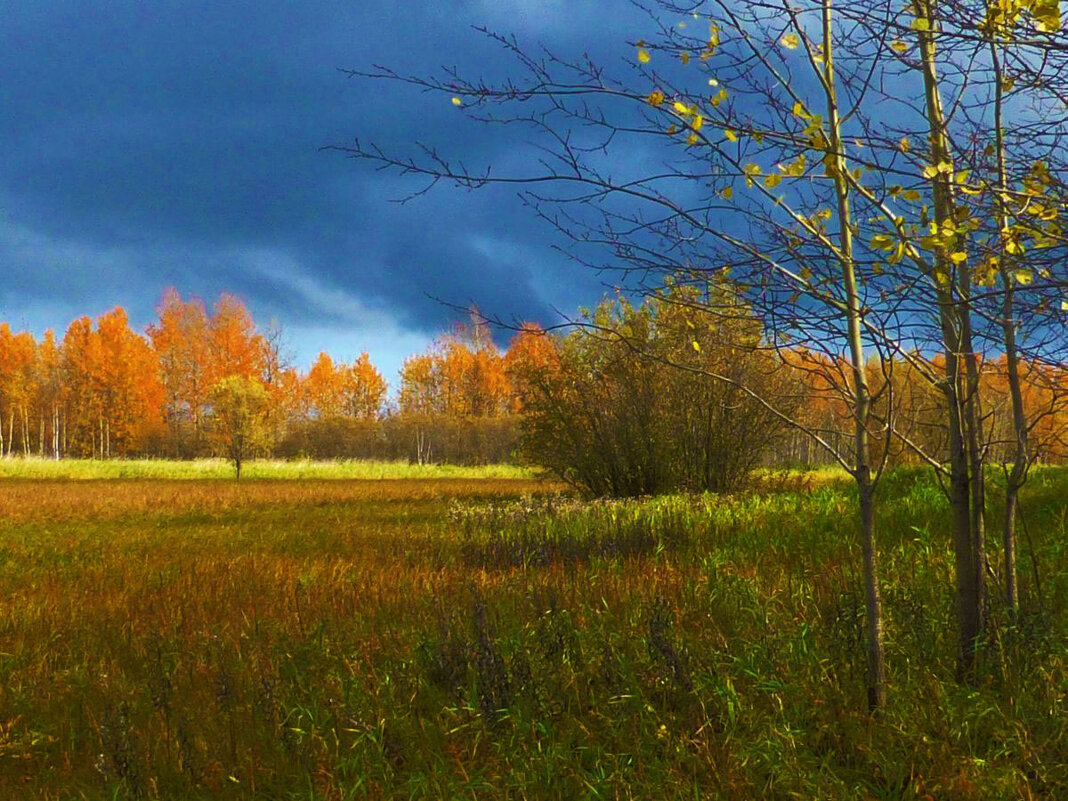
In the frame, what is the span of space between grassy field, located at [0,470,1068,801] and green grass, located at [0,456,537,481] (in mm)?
22351

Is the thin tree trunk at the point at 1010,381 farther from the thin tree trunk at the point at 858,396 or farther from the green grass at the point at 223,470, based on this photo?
the green grass at the point at 223,470

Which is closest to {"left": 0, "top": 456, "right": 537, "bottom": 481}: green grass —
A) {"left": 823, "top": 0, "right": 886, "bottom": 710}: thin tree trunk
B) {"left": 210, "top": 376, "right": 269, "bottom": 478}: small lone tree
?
{"left": 210, "top": 376, "right": 269, "bottom": 478}: small lone tree

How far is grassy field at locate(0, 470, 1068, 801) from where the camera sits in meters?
2.62

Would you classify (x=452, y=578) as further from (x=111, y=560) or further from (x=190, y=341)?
(x=190, y=341)

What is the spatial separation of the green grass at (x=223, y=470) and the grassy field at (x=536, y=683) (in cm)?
2235

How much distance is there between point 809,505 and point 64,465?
103ft

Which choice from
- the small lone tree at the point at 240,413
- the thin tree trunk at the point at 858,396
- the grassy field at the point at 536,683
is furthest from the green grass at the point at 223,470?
the thin tree trunk at the point at 858,396

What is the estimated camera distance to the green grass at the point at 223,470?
28.5 meters

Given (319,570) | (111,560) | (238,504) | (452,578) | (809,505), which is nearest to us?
(452,578)

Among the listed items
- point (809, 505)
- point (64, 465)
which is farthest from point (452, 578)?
point (64, 465)

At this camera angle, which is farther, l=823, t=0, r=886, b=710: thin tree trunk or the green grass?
the green grass

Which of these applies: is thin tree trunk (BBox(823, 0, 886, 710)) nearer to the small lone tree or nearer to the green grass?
the green grass

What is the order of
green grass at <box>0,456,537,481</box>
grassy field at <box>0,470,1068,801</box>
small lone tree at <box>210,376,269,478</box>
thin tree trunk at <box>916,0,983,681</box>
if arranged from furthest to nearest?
green grass at <box>0,456,537,481</box>, small lone tree at <box>210,376,269,478</box>, thin tree trunk at <box>916,0,983,681</box>, grassy field at <box>0,470,1068,801</box>

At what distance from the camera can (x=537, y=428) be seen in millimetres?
14359
